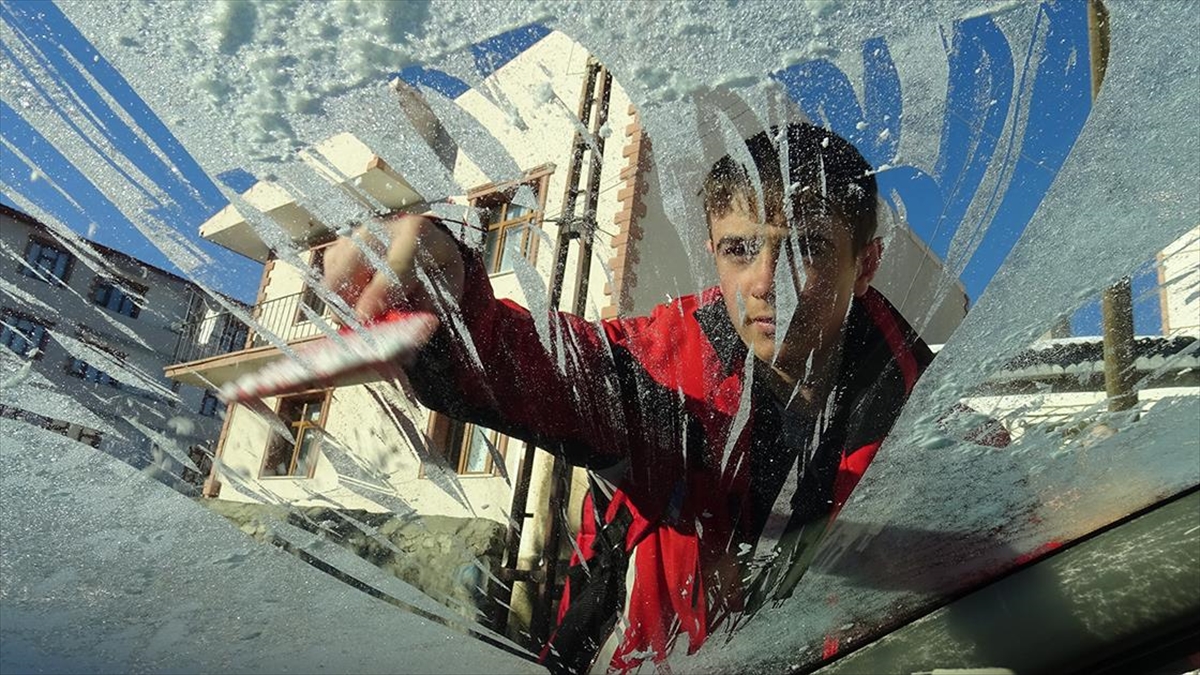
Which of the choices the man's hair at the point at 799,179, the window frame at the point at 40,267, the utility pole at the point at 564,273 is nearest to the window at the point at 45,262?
the window frame at the point at 40,267

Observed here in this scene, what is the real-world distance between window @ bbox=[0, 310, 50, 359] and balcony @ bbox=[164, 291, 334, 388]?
126 mm

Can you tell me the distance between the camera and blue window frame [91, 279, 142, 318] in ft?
2.71

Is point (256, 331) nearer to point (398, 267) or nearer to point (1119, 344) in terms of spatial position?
point (398, 267)

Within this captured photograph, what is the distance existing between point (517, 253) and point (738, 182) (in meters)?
0.21

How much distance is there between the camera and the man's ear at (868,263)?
840 mm

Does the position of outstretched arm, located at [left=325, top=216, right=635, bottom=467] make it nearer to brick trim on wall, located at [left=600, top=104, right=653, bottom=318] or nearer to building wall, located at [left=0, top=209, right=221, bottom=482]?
brick trim on wall, located at [left=600, top=104, right=653, bottom=318]

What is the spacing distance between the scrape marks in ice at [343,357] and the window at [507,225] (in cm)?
8

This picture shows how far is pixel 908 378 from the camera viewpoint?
3.05 ft

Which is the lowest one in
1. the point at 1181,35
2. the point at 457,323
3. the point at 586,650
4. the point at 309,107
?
the point at 586,650

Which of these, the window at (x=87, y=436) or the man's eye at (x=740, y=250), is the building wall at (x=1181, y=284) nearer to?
the man's eye at (x=740, y=250)

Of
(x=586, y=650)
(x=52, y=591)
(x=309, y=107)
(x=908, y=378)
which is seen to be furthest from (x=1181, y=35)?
(x=52, y=591)

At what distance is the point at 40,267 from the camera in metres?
0.81

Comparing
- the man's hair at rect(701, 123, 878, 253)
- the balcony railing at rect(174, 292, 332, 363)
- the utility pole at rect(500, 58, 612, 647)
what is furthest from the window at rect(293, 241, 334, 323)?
the man's hair at rect(701, 123, 878, 253)

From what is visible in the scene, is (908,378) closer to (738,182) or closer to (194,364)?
(738,182)
